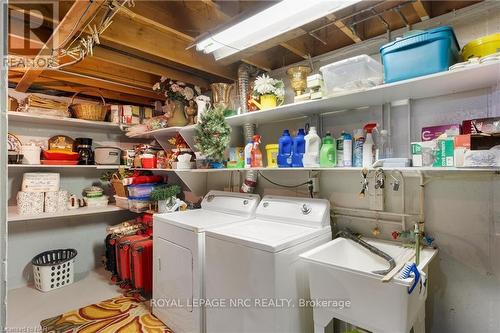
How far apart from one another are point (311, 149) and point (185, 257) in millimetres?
1258

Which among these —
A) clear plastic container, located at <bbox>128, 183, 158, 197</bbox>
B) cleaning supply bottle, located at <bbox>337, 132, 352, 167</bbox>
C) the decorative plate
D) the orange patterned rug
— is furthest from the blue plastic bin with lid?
the decorative plate

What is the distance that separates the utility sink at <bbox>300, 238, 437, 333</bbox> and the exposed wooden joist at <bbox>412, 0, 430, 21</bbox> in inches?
56.0

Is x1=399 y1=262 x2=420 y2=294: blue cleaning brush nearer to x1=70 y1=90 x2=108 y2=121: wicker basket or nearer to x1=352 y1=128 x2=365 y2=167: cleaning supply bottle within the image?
x1=352 y1=128 x2=365 y2=167: cleaning supply bottle

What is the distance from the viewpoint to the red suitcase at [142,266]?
272cm

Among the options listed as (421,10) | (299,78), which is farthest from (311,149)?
(421,10)

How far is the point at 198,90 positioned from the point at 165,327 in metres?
2.40

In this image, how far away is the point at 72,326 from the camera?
2334mm

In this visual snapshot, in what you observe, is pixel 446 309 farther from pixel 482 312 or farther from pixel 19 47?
pixel 19 47

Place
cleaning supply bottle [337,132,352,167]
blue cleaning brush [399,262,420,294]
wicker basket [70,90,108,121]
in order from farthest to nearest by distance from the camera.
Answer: wicker basket [70,90,108,121], cleaning supply bottle [337,132,352,167], blue cleaning brush [399,262,420,294]

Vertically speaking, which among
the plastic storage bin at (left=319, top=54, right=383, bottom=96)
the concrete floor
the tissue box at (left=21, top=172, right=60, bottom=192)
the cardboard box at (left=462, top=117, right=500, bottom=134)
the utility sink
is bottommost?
the concrete floor

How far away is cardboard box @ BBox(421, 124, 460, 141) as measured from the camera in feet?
4.68

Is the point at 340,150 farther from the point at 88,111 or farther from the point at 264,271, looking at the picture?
the point at 88,111

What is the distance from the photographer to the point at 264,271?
5.07 ft

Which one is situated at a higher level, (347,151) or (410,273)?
(347,151)
